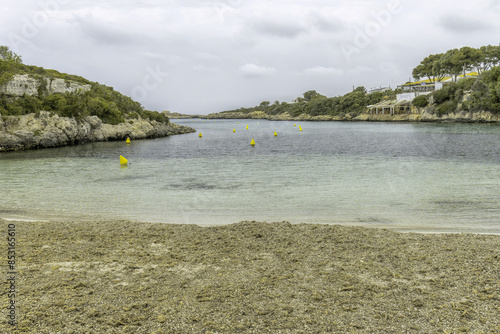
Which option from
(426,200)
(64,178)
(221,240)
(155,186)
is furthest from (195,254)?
(64,178)

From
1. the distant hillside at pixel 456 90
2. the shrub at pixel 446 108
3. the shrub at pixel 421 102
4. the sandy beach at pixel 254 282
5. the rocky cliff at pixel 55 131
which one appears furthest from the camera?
the shrub at pixel 421 102

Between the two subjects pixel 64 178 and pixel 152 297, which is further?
pixel 64 178

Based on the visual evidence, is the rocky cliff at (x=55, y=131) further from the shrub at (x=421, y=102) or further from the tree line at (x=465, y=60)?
the tree line at (x=465, y=60)

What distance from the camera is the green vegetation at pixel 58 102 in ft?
144

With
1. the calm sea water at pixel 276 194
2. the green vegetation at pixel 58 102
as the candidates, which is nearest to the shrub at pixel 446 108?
the calm sea water at pixel 276 194

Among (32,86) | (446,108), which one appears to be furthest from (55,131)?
(446,108)

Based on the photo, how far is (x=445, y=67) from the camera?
3873 inches

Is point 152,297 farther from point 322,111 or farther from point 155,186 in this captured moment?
point 322,111

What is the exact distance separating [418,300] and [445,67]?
374 ft

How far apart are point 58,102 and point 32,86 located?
4.62 meters

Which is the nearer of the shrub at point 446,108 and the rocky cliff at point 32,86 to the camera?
the rocky cliff at point 32,86

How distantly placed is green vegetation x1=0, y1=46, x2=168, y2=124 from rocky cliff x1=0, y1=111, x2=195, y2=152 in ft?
5.06

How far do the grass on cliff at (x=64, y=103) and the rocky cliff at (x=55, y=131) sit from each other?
1.52 m

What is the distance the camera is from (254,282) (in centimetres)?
532
